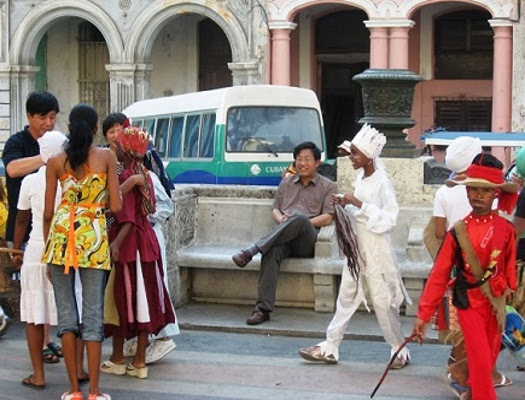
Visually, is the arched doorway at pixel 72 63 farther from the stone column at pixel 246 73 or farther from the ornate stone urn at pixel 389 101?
the ornate stone urn at pixel 389 101

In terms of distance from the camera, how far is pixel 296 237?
9.68 meters

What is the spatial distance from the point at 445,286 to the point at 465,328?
26 cm

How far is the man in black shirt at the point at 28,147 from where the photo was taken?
8.01 metres

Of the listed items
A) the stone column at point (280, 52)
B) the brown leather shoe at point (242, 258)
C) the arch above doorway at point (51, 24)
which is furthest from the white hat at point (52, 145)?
the arch above doorway at point (51, 24)

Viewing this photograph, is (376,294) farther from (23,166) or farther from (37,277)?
(23,166)

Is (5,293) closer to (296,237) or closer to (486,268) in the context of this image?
(296,237)

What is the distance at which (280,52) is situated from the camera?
25.9 m

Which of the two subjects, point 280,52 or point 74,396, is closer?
point 74,396

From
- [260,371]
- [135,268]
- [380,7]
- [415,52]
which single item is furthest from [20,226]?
[415,52]

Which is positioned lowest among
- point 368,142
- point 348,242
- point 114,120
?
point 348,242

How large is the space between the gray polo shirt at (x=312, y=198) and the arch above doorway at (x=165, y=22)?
16.2 meters

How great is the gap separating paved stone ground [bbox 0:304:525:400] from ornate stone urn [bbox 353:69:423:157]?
2.01 m

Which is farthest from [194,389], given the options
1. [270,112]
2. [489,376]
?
[270,112]

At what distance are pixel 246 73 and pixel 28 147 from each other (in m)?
17.8
